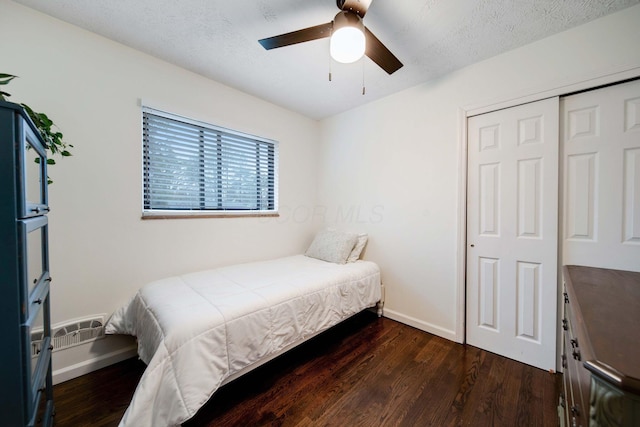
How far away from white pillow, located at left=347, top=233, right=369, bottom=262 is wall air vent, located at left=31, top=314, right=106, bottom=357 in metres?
2.23

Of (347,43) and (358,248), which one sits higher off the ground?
(347,43)

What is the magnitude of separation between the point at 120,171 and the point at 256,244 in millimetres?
1407

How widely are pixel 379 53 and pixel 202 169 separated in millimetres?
1883

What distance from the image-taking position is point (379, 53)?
155cm

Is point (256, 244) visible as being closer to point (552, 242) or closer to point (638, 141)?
point (552, 242)

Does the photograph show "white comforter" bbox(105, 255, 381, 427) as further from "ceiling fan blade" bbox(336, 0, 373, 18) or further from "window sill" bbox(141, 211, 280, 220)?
"ceiling fan blade" bbox(336, 0, 373, 18)

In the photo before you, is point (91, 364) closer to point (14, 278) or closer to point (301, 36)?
point (14, 278)

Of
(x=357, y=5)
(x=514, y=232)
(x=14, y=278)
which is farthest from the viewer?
(x=514, y=232)

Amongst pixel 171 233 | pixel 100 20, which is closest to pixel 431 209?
pixel 171 233

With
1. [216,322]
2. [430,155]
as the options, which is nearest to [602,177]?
[430,155]

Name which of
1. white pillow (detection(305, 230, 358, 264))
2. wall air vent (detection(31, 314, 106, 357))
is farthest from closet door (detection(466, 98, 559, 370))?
wall air vent (detection(31, 314, 106, 357))

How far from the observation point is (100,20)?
5.30 ft

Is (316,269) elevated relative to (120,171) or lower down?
lower down

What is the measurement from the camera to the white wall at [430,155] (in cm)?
162
